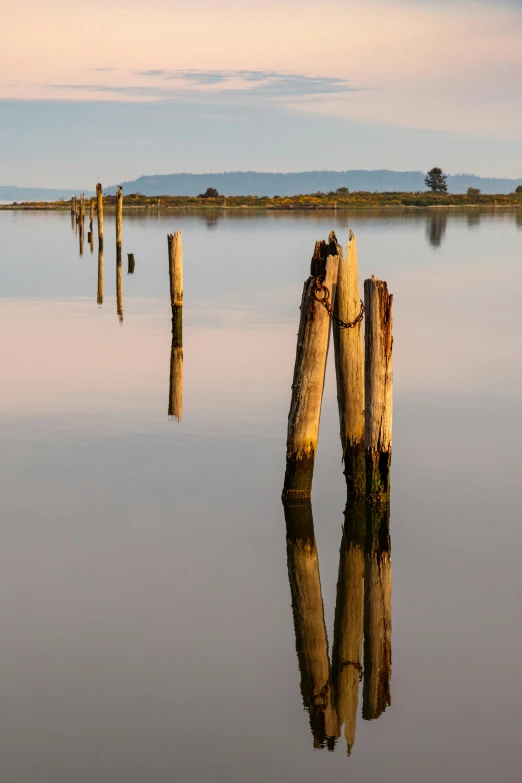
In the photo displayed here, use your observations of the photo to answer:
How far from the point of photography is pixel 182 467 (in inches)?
495

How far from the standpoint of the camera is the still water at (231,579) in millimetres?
6473

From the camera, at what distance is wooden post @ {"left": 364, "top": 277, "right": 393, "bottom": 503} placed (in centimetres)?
1009

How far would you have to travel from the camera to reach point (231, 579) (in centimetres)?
916

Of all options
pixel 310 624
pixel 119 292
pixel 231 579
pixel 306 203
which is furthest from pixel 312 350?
pixel 306 203

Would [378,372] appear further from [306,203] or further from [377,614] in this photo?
[306,203]

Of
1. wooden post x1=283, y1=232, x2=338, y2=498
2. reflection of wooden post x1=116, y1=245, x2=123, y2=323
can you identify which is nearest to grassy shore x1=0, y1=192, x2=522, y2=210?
reflection of wooden post x1=116, y1=245, x2=123, y2=323

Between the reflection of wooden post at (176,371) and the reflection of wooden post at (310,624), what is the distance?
198 inches

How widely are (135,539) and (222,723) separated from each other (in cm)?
351

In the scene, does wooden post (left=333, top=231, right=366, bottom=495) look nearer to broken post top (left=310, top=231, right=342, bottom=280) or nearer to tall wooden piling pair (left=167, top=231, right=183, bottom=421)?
broken post top (left=310, top=231, right=342, bottom=280)

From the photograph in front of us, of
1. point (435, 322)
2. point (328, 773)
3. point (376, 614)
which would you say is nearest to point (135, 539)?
point (376, 614)

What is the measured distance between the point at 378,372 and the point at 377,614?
2.50 metres

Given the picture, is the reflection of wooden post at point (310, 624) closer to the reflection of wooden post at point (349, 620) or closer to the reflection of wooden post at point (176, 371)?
the reflection of wooden post at point (349, 620)

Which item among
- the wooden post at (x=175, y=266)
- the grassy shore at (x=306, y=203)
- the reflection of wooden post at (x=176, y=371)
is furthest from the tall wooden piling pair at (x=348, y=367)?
the grassy shore at (x=306, y=203)

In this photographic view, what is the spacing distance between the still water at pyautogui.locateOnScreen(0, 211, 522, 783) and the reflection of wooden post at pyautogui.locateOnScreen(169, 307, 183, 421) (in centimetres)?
18
